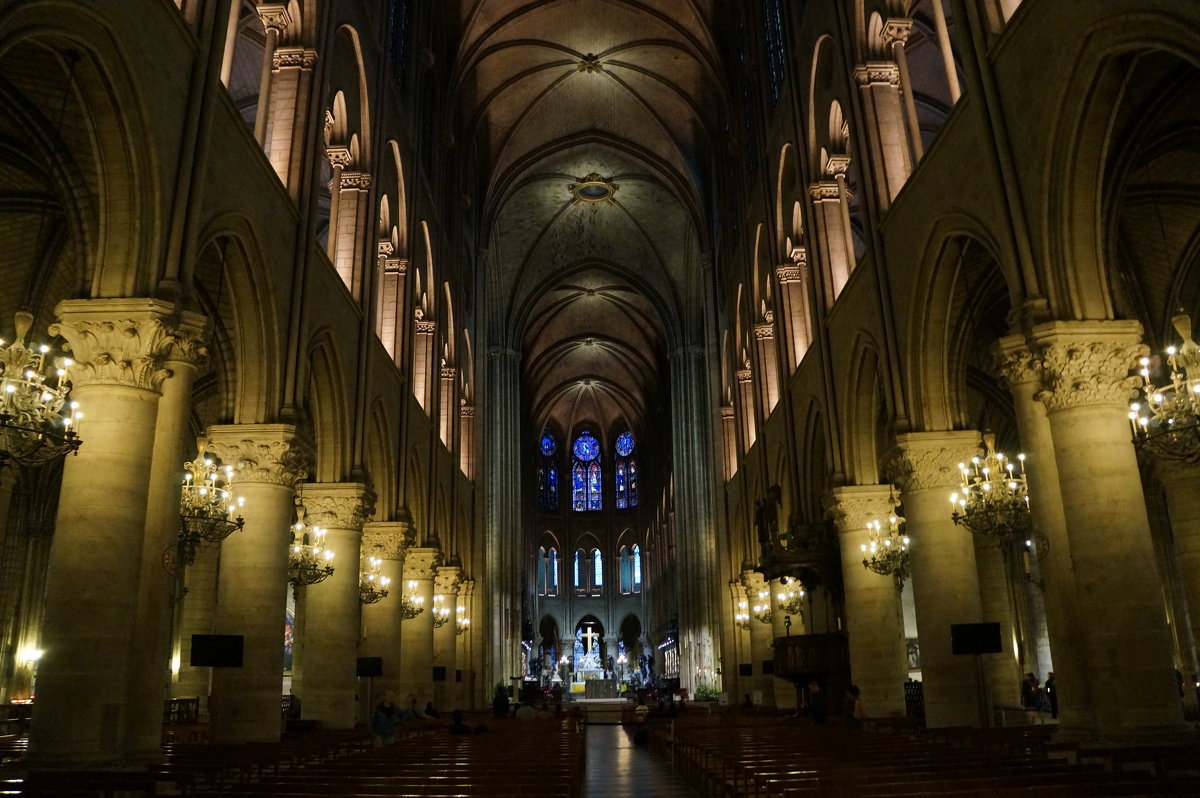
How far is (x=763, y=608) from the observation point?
89.8 ft

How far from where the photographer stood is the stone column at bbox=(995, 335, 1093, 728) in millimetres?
9602

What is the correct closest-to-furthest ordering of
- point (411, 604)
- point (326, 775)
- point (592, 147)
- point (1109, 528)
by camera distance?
point (326, 775) < point (1109, 528) < point (411, 604) < point (592, 147)

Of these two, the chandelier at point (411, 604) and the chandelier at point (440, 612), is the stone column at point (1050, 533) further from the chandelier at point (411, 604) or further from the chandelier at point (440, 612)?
the chandelier at point (440, 612)

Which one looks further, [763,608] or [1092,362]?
[763,608]

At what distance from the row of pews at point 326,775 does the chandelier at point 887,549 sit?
7171mm

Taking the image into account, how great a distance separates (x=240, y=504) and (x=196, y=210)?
457cm

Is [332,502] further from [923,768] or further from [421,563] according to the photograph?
[923,768]

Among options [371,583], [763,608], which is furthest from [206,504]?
[763,608]

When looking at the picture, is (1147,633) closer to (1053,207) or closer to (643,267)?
(1053,207)

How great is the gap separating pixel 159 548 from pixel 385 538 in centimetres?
1070

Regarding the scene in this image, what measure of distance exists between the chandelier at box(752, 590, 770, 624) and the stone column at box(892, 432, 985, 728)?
12958 mm

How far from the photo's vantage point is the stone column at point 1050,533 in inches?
378

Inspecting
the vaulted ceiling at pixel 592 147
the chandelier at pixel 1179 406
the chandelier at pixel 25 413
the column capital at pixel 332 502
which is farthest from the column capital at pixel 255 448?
the vaulted ceiling at pixel 592 147

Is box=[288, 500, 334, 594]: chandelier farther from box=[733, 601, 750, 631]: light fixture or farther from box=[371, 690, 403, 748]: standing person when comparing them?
box=[733, 601, 750, 631]: light fixture
